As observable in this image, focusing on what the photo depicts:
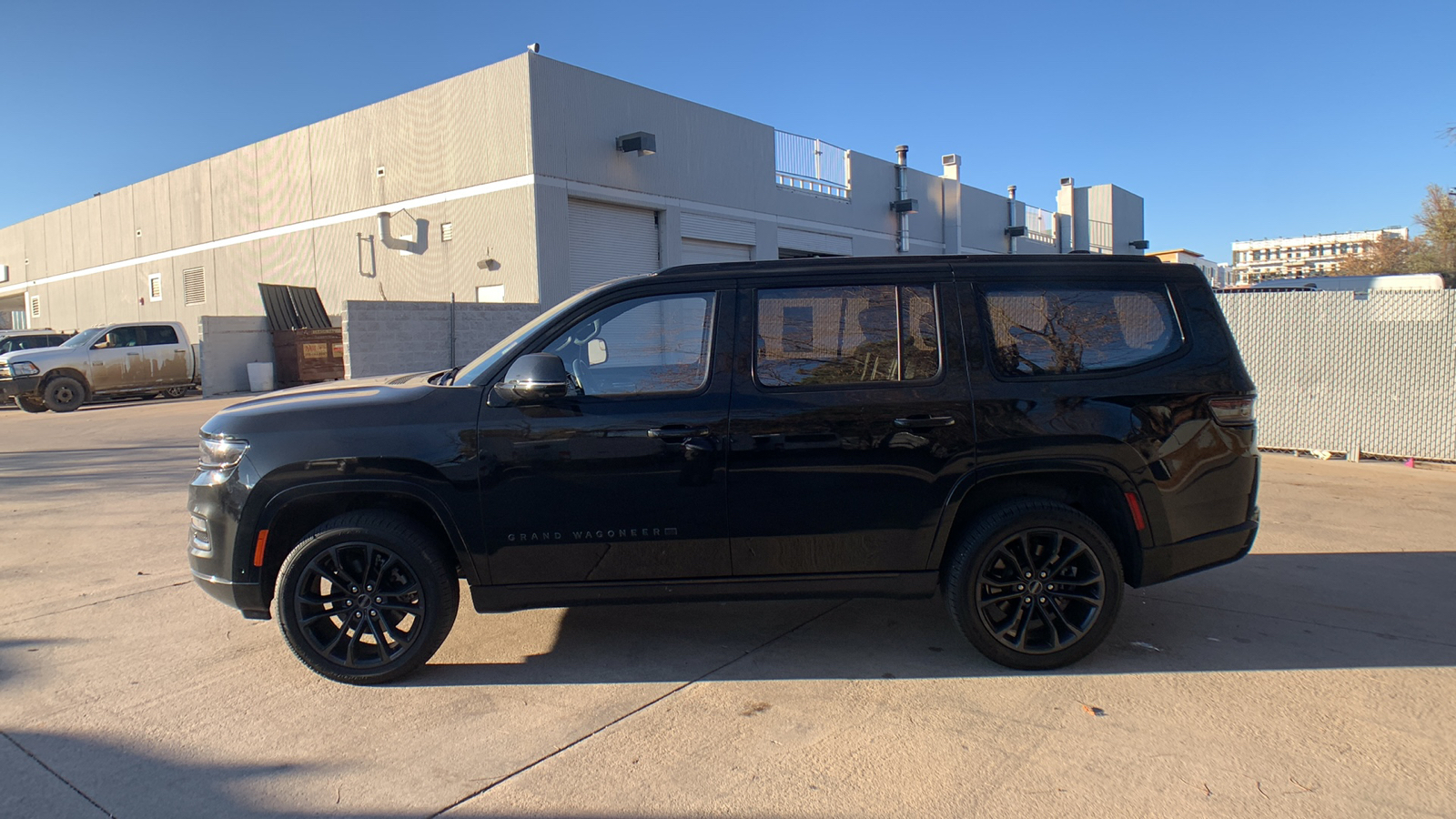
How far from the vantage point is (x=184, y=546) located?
662 cm

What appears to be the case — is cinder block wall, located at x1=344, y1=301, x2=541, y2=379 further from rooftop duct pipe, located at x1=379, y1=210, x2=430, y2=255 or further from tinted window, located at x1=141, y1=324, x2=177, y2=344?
tinted window, located at x1=141, y1=324, x2=177, y2=344

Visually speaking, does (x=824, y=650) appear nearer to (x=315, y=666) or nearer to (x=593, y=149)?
(x=315, y=666)

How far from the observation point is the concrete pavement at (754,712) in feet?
10.1

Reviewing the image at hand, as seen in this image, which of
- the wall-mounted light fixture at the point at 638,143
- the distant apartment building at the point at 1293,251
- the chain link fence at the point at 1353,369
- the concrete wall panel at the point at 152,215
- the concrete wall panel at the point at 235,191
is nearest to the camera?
the chain link fence at the point at 1353,369

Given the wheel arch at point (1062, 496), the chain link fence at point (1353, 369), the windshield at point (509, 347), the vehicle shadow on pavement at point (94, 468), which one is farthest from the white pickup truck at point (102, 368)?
the chain link fence at point (1353, 369)

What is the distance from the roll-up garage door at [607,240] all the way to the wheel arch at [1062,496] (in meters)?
17.2

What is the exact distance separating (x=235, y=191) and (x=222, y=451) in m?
28.7

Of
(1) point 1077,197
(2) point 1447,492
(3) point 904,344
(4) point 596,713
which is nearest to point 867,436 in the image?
(3) point 904,344

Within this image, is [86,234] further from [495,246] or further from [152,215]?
[495,246]

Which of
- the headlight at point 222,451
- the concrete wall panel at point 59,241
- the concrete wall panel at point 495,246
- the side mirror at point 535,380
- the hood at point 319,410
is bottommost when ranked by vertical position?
the headlight at point 222,451

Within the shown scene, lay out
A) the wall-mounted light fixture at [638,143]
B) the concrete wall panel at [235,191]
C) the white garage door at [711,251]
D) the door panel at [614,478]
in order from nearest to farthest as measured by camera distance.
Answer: the door panel at [614,478] → the wall-mounted light fixture at [638,143] → the white garage door at [711,251] → the concrete wall panel at [235,191]

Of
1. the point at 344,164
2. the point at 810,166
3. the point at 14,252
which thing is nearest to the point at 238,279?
the point at 344,164

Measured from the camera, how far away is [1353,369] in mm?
9617

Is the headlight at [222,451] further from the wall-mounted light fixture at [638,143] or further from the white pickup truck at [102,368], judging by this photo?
the white pickup truck at [102,368]
